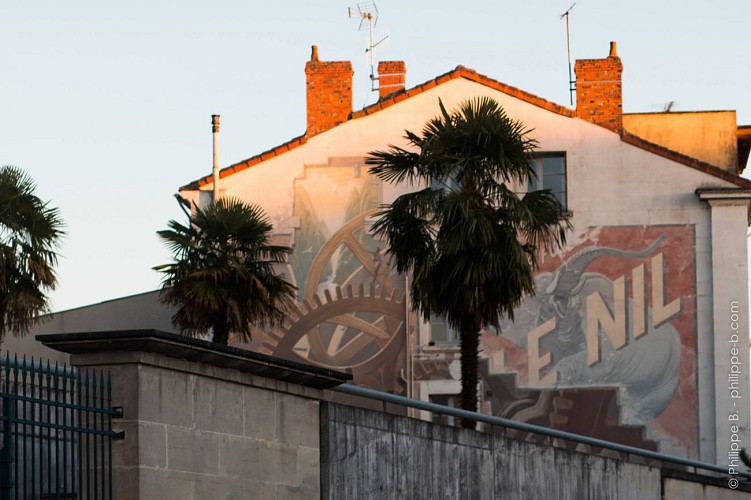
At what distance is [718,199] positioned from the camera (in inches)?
1458

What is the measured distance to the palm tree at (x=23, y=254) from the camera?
3098cm

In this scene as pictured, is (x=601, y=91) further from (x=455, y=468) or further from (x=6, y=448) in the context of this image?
(x=6, y=448)

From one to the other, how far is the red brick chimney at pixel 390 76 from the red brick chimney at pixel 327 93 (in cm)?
249

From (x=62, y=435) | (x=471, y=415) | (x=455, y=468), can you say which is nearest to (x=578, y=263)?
(x=471, y=415)

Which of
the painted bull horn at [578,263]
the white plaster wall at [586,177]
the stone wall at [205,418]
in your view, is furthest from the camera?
the painted bull horn at [578,263]

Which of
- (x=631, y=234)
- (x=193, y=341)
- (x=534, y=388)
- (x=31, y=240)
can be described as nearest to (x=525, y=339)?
(x=534, y=388)

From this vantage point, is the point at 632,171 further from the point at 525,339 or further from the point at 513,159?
the point at 513,159

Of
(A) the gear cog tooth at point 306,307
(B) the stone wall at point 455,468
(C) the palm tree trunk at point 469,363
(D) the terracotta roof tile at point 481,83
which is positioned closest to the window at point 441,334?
(A) the gear cog tooth at point 306,307

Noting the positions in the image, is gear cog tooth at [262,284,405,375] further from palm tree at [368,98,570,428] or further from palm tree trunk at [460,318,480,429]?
palm tree trunk at [460,318,480,429]

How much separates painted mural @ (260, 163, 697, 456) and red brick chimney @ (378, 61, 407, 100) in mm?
5451

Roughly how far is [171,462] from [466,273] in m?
14.5

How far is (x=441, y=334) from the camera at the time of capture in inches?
1469

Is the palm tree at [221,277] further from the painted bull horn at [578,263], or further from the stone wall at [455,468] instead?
the stone wall at [455,468]

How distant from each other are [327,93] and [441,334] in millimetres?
7081
